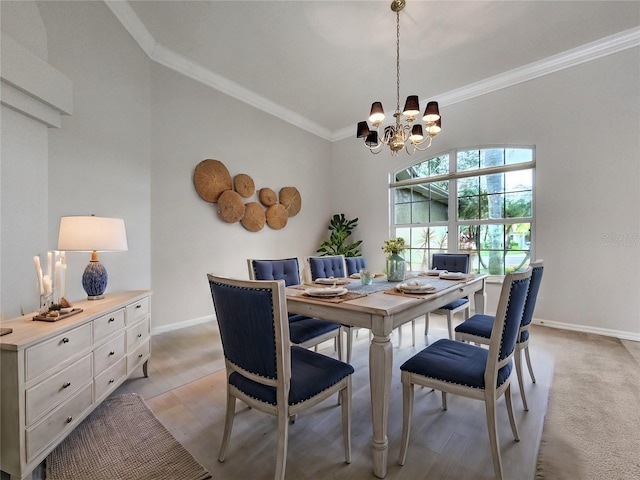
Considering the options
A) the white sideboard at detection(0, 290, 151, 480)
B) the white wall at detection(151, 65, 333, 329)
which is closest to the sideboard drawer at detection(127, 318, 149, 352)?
the white sideboard at detection(0, 290, 151, 480)

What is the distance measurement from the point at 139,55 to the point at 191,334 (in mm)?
3059

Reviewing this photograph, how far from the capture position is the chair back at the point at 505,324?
1329mm

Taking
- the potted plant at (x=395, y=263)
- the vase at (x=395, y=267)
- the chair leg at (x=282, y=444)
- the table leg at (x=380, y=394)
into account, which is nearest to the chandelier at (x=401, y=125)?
the potted plant at (x=395, y=263)

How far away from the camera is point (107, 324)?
183cm

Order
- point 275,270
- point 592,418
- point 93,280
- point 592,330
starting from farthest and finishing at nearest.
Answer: point 592,330 < point 275,270 < point 93,280 < point 592,418

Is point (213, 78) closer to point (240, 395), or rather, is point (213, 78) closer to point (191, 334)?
point (191, 334)

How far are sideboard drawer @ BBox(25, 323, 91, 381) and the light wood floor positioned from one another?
26.4 inches

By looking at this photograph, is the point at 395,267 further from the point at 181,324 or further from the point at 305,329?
the point at 181,324

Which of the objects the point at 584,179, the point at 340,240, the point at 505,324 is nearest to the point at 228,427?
the point at 505,324

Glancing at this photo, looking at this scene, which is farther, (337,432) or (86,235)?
(86,235)

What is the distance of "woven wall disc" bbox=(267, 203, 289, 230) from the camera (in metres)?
4.49

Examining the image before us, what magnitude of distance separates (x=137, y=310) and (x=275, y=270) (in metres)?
1.08

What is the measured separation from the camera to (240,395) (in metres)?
1.39

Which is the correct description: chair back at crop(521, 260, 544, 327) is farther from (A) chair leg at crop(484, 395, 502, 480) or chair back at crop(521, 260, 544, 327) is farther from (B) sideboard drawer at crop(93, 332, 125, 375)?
(B) sideboard drawer at crop(93, 332, 125, 375)
